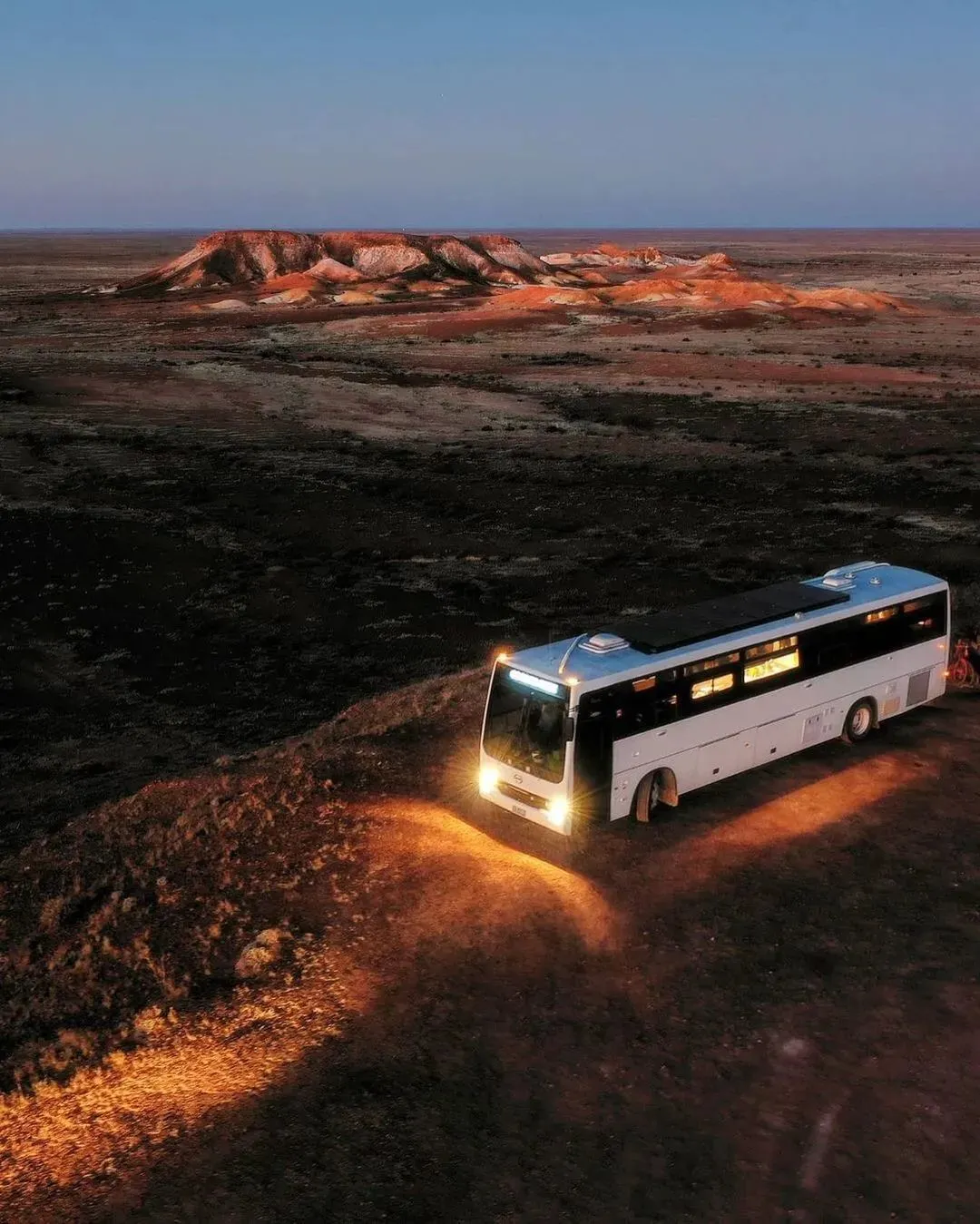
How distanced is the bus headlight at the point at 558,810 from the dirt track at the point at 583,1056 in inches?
28.1

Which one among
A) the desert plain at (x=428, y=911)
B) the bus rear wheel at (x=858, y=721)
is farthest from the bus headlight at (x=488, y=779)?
the bus rear wheel at (x=858, y=721)

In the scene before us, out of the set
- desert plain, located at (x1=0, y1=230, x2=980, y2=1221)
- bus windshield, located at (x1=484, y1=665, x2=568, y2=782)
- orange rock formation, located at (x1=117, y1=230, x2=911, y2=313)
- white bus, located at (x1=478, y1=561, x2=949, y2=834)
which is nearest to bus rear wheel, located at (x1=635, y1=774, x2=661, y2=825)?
white bus, located at (x1=478, y1=561, x2=949, y2=834)

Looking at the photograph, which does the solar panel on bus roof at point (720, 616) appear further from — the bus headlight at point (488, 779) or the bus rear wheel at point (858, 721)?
the bus headlight at point (488, 779)

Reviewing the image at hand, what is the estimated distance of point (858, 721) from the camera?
20062 mm

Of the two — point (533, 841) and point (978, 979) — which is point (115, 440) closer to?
point (533, 841)

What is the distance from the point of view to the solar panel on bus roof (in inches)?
666

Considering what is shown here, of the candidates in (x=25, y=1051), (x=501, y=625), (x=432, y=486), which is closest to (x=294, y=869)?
(x=25, y=1051)

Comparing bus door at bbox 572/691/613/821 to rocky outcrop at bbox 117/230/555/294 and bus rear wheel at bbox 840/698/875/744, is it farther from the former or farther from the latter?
rocky outcrop at bbox 117/230/555/294

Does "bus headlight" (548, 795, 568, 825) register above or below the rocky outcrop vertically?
below

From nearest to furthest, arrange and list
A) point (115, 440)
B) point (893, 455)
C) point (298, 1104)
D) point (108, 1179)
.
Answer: point (108, 1179)
point (298, 1104)
point (893, 455)
point (115, 440)

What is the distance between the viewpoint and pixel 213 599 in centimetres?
3169

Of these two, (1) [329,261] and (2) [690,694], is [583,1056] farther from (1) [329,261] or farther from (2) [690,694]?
(1) [329,261]

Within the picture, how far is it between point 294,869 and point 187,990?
287 cm

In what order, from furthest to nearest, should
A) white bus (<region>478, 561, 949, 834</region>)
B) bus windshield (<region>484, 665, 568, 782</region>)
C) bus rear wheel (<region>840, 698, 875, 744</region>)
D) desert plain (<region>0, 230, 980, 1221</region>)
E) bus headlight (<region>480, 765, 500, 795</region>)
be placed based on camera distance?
bus rear wheel (<region>840, 698, 875, 744</region>)
bus headlight (<region>480, 765, 500, 795</region>)
white bus (<region>478, 561, 949, 834</region>)
bus windshield (<region>484, 665, 568, 782</region>)
desert plain (<region>0, 230, 980, 1221</region>)
